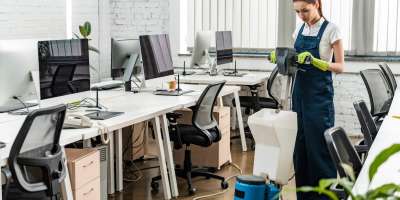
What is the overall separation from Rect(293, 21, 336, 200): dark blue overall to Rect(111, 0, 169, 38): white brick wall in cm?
402

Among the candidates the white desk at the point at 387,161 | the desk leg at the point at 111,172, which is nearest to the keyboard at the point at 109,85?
the desk leg at the point at 111,172

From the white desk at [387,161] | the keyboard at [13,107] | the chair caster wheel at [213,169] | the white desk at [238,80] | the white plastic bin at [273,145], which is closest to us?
the white desk at [387,161]

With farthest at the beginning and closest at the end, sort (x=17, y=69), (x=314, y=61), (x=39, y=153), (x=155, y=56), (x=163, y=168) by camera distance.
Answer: (x=155, y=56), (x=163, y=168), (x=314, y=61), (x=17, y=69), (x=39, y=153)

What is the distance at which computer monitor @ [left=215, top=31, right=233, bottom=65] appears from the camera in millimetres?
6691

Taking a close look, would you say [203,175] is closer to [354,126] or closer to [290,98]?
[290,98]

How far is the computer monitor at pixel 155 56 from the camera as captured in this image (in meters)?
4.99

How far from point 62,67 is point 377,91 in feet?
8.45

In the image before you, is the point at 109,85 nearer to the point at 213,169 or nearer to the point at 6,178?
the point at 213,169

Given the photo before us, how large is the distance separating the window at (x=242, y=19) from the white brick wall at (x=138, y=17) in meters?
0.41

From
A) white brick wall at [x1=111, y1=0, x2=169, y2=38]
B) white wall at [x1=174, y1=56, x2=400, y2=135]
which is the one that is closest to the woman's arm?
white wall at [x1=174, y1=56, x2=400, y2=135]

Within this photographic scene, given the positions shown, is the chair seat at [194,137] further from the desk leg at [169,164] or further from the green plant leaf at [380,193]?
the green plant leaf at [380,193]

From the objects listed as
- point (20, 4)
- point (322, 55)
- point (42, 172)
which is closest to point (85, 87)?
point (42, 172)

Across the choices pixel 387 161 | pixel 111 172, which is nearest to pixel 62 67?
pixel 111 172

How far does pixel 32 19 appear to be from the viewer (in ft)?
22.1
